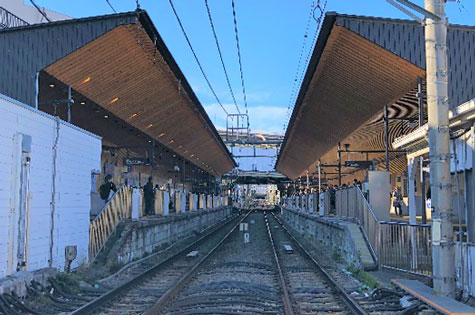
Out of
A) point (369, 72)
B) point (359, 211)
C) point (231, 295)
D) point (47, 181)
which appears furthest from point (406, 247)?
point (47, 181)

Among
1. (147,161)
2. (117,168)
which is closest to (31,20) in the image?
(117,168)

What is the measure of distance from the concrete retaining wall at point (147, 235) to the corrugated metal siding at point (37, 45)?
5.06 meters

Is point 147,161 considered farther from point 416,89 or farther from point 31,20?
point 31,20

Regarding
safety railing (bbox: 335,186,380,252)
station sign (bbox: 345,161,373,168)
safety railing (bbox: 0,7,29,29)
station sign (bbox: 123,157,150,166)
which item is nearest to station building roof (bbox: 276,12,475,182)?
station sign (bbox: 345,161,373,168)

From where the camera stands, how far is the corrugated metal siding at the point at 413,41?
51.0ft

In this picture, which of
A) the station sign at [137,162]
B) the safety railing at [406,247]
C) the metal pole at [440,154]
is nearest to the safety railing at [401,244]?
the safety railing at [406,247]

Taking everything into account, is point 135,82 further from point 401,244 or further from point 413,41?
point 401,244

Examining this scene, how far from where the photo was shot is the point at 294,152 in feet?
148

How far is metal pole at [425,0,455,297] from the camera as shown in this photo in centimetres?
817

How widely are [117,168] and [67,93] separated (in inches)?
641

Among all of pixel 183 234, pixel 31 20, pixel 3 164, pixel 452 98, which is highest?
pixel 31 20

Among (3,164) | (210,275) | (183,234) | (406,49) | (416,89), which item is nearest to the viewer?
(3,164)

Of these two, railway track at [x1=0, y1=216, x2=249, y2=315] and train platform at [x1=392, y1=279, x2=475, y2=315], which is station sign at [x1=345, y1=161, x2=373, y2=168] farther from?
train platform at [x1=392, y1=279, x2=475, y2=315]

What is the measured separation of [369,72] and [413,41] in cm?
255
